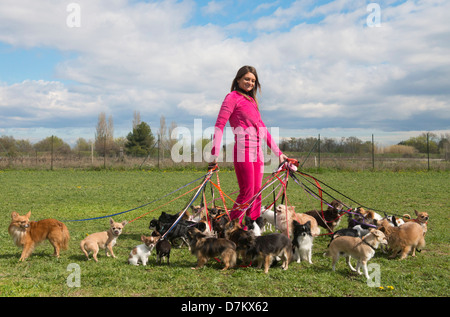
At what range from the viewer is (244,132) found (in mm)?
5559

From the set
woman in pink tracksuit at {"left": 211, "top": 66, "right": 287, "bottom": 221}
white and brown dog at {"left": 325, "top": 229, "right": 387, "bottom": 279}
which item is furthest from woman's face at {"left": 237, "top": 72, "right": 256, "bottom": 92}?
white and brown dog at {"left": 325, "top": 229, "right": 387, "bottom": 279}

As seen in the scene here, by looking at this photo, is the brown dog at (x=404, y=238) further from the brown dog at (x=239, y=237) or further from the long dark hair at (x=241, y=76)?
the long dark hair at (x=241, y=76)

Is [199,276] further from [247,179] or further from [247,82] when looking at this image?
[247,82]

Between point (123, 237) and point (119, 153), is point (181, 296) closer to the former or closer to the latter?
point (123, 237)

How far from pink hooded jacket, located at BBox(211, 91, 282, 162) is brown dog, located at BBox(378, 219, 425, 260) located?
2.27 metres

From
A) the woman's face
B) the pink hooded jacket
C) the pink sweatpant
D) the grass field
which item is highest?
the woman's face

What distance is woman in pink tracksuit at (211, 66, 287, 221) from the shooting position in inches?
216

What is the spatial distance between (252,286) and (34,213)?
7.36m

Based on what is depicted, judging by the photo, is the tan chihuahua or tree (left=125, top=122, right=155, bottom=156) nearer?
the tan chihuahua
